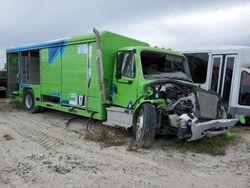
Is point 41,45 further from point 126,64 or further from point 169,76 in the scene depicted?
point 169,76

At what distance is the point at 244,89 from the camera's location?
897cm

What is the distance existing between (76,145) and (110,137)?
938 mm

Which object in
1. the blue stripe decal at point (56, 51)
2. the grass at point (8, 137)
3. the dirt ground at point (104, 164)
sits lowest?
the grass at point (8, 137)

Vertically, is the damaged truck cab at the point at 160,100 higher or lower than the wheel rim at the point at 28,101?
higher

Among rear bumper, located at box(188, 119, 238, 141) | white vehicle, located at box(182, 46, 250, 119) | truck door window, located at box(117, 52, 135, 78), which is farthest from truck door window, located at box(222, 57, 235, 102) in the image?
truck door window, located at box(117, 52, 135, 78)

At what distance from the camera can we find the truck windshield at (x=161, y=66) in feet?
21.8

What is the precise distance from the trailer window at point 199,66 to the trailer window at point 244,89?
4.83ft

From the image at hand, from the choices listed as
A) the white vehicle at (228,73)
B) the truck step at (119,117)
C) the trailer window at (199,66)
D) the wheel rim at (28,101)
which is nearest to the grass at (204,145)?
the truck step at (119,117)

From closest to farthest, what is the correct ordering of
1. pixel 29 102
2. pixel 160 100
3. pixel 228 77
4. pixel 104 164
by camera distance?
pixel 104 164 < pixel 160 100 < pixel 228 77 < pixel 29 102

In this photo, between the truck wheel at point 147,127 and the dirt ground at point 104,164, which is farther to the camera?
the truck wheel at point 147,127

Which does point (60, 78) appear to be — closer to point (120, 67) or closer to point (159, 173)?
point (120, 67)

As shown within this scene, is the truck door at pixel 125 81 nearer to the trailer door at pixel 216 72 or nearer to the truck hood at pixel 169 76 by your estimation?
the truck hood at pixel 169 76

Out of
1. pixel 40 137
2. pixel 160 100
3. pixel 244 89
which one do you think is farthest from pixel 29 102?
pixel 244 89

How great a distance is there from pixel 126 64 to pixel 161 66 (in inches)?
39.1
